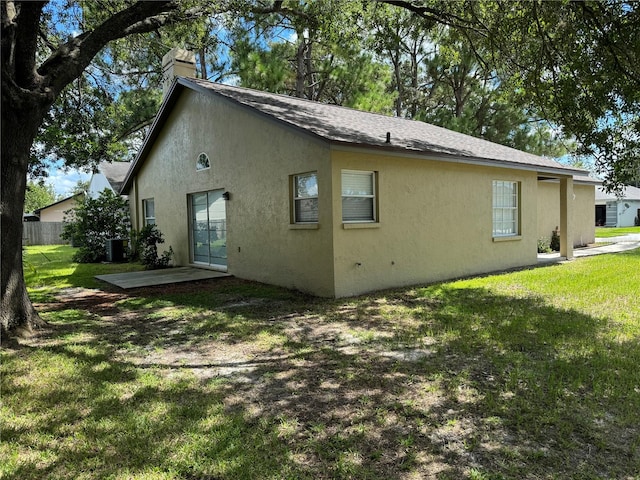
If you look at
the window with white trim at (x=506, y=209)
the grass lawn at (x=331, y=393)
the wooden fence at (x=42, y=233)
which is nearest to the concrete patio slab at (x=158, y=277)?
the grass lawn at (x=331, y=393)

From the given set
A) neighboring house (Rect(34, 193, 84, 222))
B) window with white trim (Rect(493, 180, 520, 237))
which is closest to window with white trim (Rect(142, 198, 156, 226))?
window with white trim (Rect(493, 180, 520, 237))

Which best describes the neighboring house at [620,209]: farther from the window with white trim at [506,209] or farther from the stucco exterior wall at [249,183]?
the stucco exterior wall at [249,183]

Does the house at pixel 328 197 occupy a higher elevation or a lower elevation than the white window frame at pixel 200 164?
lower

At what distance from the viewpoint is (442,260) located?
10344mm

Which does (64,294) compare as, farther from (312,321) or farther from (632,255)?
(632,255)

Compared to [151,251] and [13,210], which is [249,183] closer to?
[13,210]

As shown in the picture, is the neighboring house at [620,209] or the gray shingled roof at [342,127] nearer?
the gray shingled roof at [342,127]

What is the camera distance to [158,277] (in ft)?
37.0

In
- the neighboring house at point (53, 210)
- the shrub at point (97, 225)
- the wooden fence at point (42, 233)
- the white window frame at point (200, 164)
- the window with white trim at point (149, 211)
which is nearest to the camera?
the white window frame at point (200, 164)

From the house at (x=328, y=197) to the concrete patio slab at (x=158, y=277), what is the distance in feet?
1.62

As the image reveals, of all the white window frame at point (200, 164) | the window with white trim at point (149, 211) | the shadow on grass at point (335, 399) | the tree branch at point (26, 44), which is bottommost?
the shadow on grass at point (335, 399)

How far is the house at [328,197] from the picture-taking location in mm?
8484

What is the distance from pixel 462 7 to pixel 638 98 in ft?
13.4

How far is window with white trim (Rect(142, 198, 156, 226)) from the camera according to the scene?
1571 cm
